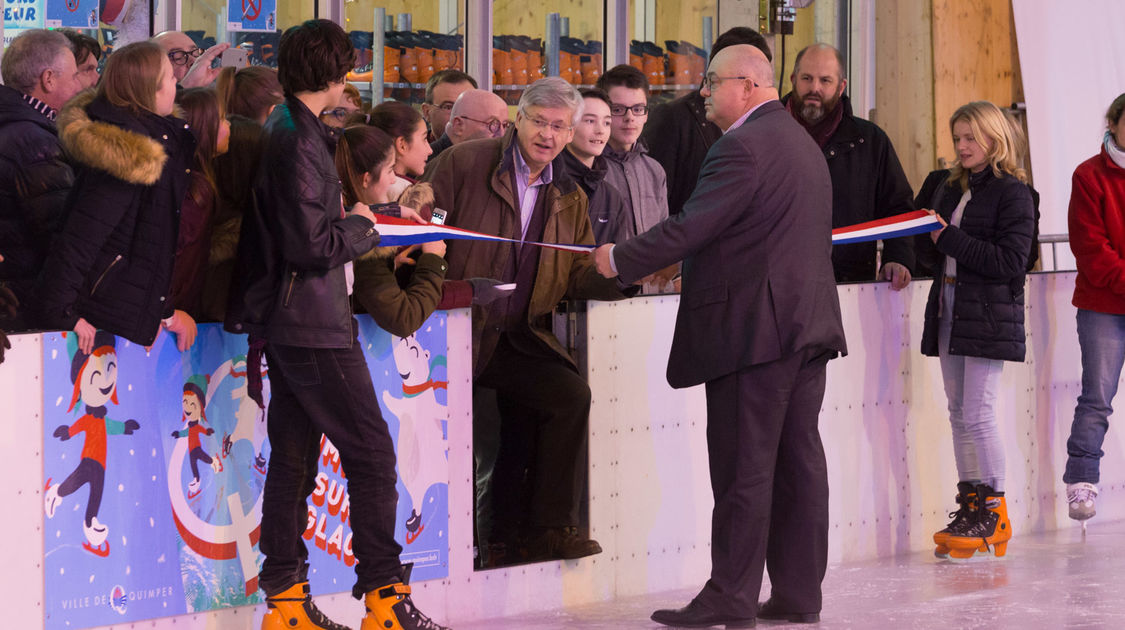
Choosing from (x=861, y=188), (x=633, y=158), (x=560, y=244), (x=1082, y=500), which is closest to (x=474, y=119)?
(x=633, y=158)

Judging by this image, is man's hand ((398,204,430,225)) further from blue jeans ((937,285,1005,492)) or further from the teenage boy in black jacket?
blue jeans ((937,285,1005,492))

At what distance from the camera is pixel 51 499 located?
3.65 meters

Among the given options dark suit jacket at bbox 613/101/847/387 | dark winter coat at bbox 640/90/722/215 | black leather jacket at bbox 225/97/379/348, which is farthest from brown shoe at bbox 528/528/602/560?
dark winter coat at bbox 640/90/722/215

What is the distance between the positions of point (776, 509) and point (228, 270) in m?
1.74

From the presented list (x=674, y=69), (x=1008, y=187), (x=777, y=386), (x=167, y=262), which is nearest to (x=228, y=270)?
(x=167, y=262)

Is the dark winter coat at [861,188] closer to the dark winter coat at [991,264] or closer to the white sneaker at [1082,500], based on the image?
the dark winter coat at [991,264]

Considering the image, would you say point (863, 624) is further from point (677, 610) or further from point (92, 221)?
point (92, 221)

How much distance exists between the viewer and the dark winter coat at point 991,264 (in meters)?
5.28

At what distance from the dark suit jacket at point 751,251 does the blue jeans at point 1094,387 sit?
203 cm

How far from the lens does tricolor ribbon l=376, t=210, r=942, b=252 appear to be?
4.03m

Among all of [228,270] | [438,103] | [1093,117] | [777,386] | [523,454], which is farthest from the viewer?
[1093,117]

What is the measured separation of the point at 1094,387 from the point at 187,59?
12.1 ft

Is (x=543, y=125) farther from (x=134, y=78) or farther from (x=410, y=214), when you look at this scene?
(x=134, y=78)

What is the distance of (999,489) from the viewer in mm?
5445
